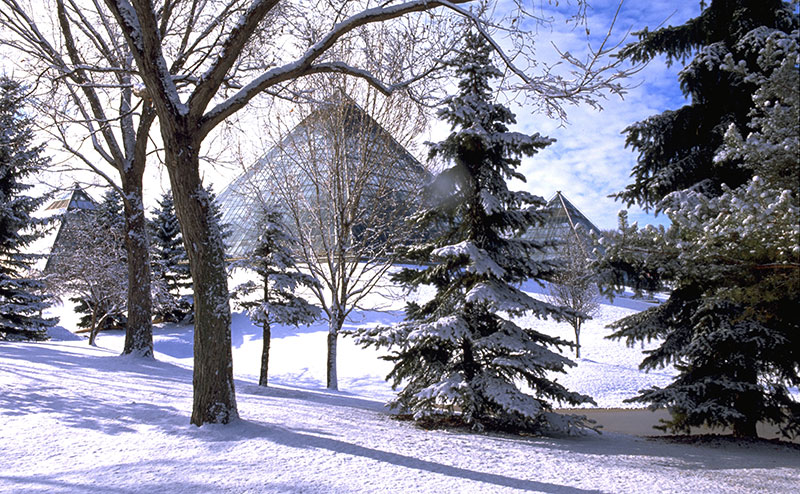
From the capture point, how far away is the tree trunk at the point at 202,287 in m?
4.61

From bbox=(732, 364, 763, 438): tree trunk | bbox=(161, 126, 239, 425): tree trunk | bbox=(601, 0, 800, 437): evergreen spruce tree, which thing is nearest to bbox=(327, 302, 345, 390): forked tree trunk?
bbox=(601, 0, 800, 437): evergreen spruce tree

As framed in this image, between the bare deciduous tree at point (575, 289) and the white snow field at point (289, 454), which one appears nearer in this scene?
the white snow field at point (289, 454)

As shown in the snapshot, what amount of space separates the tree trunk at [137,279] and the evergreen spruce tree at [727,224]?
30.0 feet

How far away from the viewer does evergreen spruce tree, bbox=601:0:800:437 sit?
456 centimetres

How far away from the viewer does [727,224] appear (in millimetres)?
4559

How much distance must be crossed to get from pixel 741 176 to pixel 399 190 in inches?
268

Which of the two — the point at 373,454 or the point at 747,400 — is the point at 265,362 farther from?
the point at 747,400

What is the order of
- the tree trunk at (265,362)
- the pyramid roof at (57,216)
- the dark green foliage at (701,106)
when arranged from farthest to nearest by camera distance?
1. the pyramid roof at (57,216)
2. the tree trunk at (265,362)
3. the dark green foliage at (701,106)

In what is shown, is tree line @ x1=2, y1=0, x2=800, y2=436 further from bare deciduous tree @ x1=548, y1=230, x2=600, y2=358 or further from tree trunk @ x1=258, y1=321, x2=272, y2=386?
bare deciduous tree @ x1=548, y1=230, x2=600, y2=358

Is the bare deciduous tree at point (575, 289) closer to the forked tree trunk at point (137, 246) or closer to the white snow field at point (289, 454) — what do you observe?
the forked tree trunk at point (137, 246)

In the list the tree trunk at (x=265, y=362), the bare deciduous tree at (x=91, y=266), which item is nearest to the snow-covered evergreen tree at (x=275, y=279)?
the tree trunk at (x=265, y=362)

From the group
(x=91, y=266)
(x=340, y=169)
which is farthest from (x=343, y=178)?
A: (x=91, y=266)

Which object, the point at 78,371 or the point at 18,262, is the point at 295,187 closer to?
the point at 78,371

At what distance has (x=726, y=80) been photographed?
8367 mm
